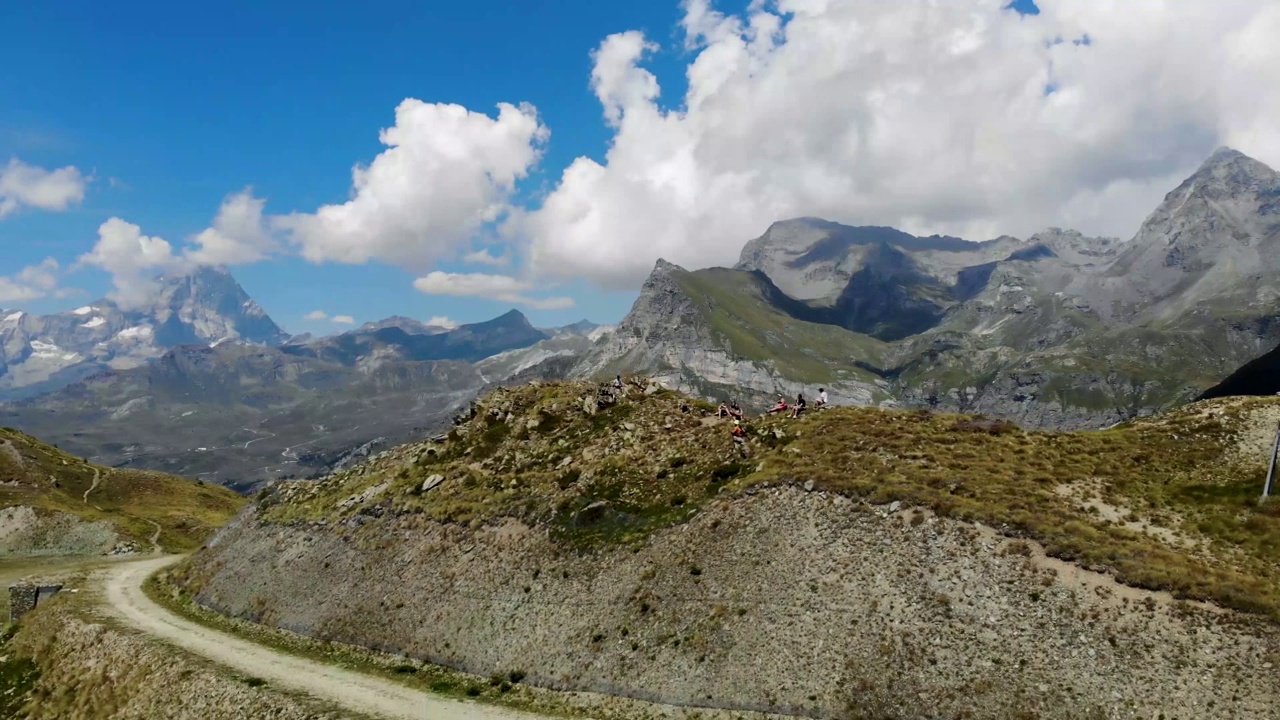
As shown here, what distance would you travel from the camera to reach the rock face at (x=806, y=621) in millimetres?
28703

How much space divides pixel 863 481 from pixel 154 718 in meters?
44.7

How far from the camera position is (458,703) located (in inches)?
1468

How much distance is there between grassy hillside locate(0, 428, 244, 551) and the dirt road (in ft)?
179

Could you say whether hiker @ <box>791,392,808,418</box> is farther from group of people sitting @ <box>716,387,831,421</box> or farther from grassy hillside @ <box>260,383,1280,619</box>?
grassy hillside @ <box>260,383,1280,619</box>

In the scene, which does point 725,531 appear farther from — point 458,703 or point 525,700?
point 458,703

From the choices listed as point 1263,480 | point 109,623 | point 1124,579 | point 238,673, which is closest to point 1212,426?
point 1263,480

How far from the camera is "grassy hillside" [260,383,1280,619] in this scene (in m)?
34.4

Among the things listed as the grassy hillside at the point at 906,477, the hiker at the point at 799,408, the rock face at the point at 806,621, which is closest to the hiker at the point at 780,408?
the hiker at the point at 799,408

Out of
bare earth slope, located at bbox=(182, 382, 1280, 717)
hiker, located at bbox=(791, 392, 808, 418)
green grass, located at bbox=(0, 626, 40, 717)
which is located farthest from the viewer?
hiker, located at bbox=(791, 392, 808, 418)

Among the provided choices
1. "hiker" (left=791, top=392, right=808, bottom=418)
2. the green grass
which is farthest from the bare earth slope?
the green grass

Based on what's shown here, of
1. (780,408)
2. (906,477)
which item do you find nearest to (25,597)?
(780,408)

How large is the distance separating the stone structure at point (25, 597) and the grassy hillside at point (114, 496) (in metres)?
38.8

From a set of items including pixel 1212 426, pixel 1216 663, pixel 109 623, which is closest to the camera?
pixel 1216 663

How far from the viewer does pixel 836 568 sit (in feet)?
121
